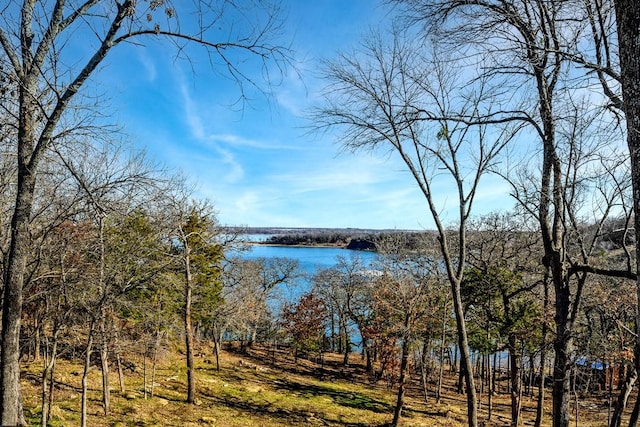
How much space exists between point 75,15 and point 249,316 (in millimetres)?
21238

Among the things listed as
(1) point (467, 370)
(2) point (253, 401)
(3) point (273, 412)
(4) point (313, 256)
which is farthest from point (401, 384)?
(4) point (313, 256)

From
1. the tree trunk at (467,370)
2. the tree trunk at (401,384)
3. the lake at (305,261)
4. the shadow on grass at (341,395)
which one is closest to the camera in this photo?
the tree trunk at (467,370)

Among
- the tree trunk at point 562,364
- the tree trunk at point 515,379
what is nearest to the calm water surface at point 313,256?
the tree trunk at point 515,379

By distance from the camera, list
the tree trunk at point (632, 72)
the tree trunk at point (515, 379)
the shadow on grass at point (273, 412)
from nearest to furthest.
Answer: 1. the tree trunk at point (632, 72)
2. the shadow on grass at point (273, 412)
3. the tree trunk at point (515, 379)

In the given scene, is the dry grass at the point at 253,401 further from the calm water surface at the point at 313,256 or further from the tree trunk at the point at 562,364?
the tree trunk at the point at 562,364

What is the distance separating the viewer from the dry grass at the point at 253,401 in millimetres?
11008

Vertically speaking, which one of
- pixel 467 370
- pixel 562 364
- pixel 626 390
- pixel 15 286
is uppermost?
pixel 15 286

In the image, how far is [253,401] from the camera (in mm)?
15516

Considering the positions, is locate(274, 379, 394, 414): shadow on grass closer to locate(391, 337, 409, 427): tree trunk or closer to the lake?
locate(391, 337, 409, 427): tree trunk

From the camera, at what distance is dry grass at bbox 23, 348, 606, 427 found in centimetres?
1101

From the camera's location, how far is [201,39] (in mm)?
3688

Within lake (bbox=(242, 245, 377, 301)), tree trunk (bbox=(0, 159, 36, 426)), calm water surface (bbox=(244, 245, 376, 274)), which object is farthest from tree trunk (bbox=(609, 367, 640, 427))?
calm water surface (bbox=(244, 245, 376, 274))

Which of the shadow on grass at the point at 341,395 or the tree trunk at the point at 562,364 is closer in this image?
the tree trunk at the point at 562,364

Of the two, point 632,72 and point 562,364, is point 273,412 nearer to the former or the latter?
point 562,364
